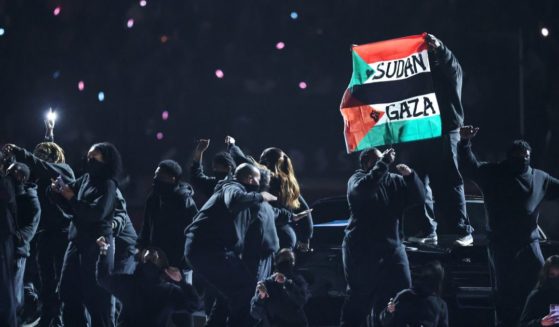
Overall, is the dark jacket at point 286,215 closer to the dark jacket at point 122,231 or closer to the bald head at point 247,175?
the bald head at point 247,175

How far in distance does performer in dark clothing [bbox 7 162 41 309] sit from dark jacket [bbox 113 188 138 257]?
683 mm

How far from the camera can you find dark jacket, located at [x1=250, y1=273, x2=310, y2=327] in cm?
932

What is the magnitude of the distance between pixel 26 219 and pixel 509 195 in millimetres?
4135

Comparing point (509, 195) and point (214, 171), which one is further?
point (214, 171)

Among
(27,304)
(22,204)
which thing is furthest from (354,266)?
(27,304)

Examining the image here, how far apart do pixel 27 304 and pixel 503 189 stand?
4.91m

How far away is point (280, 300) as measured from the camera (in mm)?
9406

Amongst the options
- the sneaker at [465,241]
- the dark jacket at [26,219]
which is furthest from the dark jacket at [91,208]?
the sneaker at [465,241]

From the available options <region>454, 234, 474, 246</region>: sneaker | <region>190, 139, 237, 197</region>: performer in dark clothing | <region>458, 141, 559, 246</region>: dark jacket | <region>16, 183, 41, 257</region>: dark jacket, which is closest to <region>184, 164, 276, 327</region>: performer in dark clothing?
<region>190, 139, 237, 197</region>: performer in dark clothing

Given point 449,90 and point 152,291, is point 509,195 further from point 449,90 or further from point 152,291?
point 152,291

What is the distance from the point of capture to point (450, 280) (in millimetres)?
10109

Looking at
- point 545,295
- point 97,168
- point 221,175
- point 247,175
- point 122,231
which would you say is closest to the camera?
point 545,295

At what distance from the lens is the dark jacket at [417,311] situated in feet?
29.6

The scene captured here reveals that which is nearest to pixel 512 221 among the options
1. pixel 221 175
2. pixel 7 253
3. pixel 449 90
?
pixel 449 90
